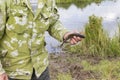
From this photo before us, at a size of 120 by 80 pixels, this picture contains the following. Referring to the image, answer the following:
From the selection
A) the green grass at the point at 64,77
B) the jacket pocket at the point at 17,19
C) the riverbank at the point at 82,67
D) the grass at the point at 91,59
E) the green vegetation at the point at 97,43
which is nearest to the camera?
the jacket pocket at the point at 17,19

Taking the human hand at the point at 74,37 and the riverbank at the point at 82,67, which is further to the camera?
the riverbank at the point at 82,67

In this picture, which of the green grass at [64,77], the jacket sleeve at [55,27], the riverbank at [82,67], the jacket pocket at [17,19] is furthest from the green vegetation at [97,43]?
the jacket pocket at [17,19]

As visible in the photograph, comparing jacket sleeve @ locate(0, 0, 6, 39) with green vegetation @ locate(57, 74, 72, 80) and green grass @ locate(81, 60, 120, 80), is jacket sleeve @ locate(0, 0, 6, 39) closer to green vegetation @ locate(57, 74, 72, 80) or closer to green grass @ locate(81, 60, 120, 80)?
green grass @ locate(81, 60, 120, 80)

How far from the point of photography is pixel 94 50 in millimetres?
7078

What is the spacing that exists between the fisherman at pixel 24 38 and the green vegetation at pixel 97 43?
4.69 meters

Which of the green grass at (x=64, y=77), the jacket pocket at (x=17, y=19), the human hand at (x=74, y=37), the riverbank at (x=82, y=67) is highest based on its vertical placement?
the jacket pocket at (x=17, y=19)

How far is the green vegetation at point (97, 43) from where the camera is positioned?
23.0ft

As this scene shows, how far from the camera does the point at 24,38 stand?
225 cm

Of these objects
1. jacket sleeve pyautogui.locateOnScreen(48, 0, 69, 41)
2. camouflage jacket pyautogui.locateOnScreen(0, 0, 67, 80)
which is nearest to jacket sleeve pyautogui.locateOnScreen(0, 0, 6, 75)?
camouflage jacket pyautogui.locateOnScreen(0, 0, 67, 80)

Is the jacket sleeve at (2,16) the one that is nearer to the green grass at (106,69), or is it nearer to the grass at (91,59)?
the green grass at (106,69)

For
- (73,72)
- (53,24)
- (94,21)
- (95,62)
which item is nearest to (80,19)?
(94,21)

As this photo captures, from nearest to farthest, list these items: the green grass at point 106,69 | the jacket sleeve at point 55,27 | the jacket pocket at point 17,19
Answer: the jacket pocket at point 17,19 → the jacket sleeve at point 55,27 → the green grass at point 106,69

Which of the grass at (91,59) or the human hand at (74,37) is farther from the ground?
the human hand at (74,37)

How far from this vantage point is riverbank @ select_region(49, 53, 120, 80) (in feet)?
17.8
